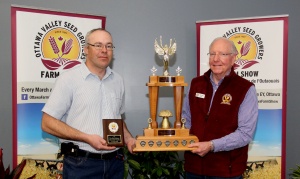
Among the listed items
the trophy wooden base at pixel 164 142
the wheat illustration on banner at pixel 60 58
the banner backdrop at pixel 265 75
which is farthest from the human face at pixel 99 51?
the banner backdrop at pixel 265 75

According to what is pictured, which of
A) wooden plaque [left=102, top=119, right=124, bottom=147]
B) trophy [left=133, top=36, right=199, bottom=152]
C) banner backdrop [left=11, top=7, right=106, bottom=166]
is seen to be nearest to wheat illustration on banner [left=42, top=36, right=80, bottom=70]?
banner backdrop [left=11, top=7, right=106, bottom=166]

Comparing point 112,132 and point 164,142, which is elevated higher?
point 112,132

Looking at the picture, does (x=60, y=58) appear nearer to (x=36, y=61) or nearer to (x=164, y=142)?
(x=36, y=61)

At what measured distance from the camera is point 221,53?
8.11 feet

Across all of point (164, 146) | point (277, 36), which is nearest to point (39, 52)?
point (164, 146)

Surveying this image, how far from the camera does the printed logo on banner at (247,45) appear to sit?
12.1 ft

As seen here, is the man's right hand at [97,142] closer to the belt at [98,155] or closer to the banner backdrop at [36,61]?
the belt at [98,155]

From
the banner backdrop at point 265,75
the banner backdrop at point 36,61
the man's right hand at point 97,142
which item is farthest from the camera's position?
the banner backdrop at point 265,75

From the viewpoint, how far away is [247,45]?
3.73 meters

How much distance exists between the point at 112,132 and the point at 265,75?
2102 millimetres

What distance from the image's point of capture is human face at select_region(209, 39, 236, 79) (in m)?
2.47

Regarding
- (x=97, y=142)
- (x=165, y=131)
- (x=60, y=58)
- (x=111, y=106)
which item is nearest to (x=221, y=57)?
(x=165, y=131)

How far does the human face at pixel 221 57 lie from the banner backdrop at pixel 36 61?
1.60 metres

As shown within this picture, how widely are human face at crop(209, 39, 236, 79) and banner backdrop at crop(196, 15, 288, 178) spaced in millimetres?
1312
